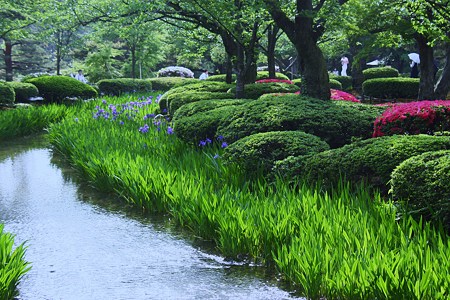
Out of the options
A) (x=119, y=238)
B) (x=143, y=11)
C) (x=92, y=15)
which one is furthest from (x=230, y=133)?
(x=92, y=15)

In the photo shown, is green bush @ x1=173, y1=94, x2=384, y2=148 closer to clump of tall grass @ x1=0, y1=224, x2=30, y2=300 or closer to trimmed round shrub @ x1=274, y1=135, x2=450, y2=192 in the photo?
trimmed round shrub @ x1=274, y1=135, x2=450, y2=192

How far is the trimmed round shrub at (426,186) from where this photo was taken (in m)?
3.71

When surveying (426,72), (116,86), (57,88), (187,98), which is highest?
(426,72)

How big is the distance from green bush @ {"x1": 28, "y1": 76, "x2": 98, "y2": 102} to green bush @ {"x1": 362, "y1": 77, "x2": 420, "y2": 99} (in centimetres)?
984

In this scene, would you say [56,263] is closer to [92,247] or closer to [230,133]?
[92,247]

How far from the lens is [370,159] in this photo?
468 centimetres

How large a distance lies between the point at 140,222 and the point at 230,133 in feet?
6.86

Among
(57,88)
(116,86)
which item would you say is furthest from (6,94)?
(116,86)

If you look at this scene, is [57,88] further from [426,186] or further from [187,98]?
[426,186]

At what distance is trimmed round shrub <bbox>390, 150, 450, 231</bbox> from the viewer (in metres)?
3.71

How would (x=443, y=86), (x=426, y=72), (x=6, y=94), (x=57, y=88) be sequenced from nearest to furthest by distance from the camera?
(x=443, y=86)
(x=426, y=72)
(x=6, y=94)
(x=57, y=88)

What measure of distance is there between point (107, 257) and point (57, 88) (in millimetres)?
14302

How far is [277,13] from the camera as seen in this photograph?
930 cm

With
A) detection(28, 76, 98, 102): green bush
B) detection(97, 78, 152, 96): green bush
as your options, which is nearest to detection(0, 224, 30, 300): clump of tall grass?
detection(28, 76, 98, 102): green bush
